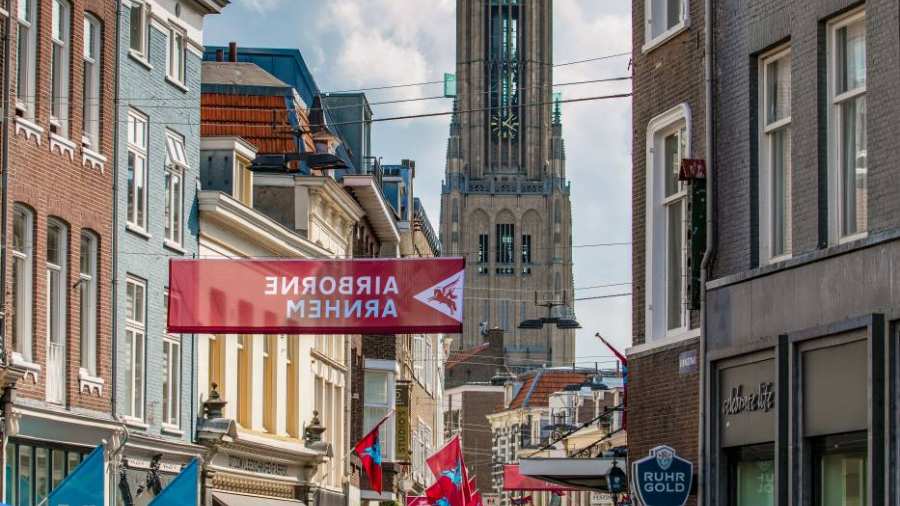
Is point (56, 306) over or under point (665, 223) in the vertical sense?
under

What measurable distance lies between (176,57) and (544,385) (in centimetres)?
9515

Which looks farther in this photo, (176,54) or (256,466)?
(256,466)

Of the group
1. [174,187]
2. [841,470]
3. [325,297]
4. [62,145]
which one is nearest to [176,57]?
[174,187]

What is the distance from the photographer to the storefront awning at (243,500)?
125 feet

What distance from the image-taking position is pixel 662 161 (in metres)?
23.4

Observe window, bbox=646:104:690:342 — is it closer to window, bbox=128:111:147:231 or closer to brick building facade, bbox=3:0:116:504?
brick building facade, bbox=3:0:116:504

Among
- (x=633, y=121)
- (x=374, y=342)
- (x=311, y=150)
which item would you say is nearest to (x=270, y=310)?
(x=633, y=121)

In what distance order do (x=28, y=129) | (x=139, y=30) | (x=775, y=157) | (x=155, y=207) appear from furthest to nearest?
(x=155, y=207)
(x=139, y=30)
(x=28, y=129)
(x=775, y=157)

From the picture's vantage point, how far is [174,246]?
35.0 m

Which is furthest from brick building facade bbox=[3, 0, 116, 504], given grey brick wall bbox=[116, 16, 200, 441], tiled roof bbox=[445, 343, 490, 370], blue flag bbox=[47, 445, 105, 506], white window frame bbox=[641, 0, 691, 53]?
tiled roof bbox=[445, 343, 490, 370]

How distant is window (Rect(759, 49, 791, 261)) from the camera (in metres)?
20.2

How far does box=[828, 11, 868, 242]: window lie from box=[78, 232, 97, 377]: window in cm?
1374

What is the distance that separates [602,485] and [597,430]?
55.9m

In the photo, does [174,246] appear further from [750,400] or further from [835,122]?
[835,122]
